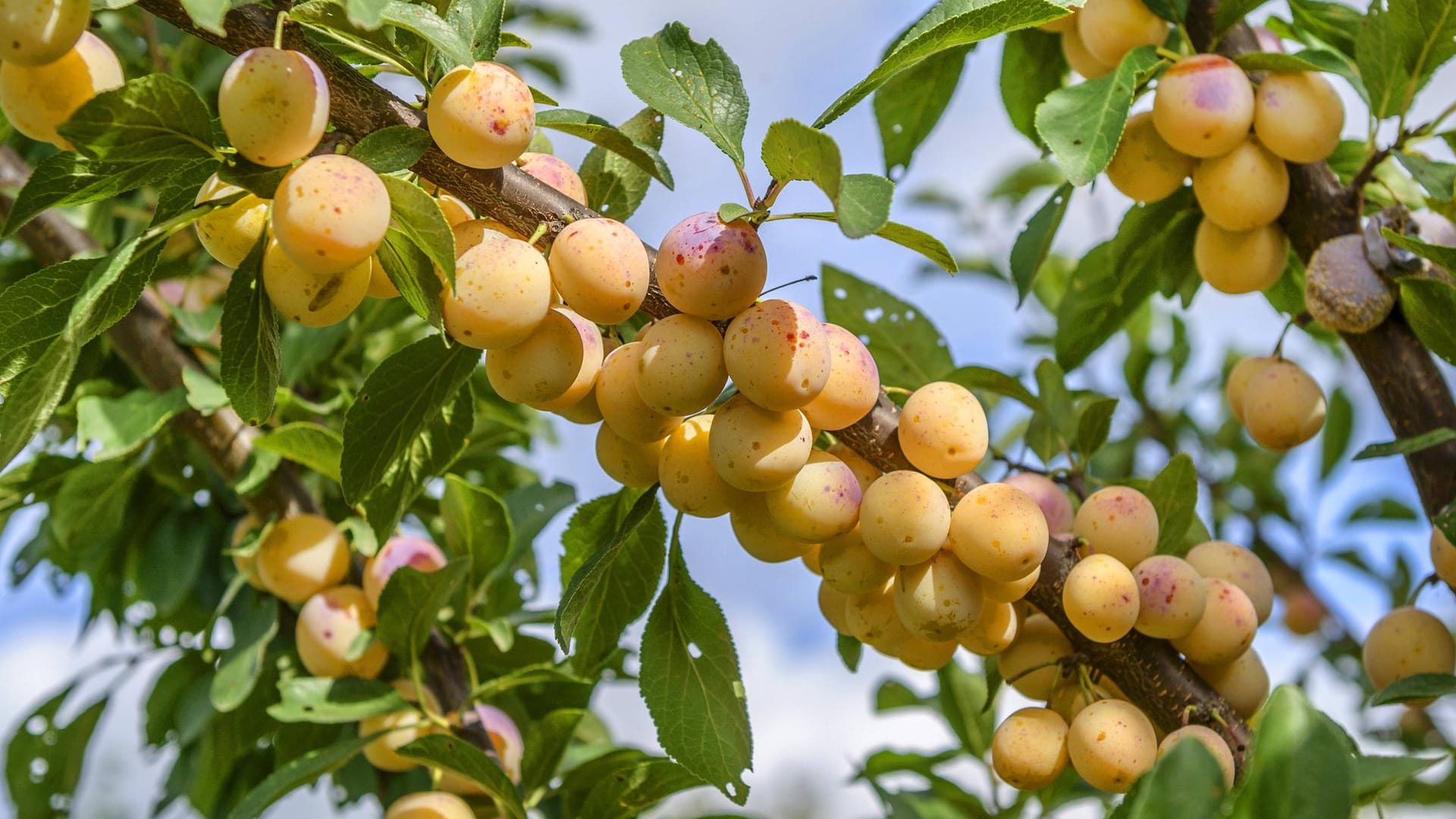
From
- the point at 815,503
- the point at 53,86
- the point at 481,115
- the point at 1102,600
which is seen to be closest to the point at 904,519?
the point at 815,503

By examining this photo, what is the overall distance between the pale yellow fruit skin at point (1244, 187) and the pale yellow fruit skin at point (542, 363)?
665mm

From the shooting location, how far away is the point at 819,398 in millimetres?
853

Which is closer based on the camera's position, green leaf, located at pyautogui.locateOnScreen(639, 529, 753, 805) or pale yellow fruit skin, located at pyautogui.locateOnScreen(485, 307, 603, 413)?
pale yellow fruit skin, located at pyautogui.locateOnScreen(485, 307, 603, 413)

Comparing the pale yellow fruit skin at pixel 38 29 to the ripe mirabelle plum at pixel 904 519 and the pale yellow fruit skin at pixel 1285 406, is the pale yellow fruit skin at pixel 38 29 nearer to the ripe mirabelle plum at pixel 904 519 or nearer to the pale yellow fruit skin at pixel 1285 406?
the ripe mirabelle plum at pixel 904 519

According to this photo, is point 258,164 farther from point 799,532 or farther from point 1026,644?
point 1026,644

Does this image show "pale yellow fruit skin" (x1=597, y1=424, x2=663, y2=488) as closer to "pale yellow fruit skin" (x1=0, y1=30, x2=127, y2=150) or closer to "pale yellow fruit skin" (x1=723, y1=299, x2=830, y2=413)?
"pale yellow fruit skin" (x1=723, y1=299, x2=830, y2=413)

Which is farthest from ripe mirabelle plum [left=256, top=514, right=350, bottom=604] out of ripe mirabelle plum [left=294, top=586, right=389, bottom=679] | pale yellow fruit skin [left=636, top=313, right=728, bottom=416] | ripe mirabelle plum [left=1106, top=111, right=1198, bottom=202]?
ripe mirabelle plum [left=1106, top=111, right=1198, bottom=202]

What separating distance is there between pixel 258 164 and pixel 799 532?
0.42m

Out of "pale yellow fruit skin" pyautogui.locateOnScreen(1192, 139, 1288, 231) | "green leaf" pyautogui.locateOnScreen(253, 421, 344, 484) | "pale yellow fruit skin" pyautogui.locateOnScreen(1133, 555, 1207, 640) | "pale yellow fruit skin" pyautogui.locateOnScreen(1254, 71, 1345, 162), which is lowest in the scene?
"green leaf" pyautogui.locateOnScreen(253, 421, 344, 484)

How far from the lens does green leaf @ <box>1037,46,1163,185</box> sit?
99 centimetres

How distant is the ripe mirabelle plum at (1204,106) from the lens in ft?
3.67

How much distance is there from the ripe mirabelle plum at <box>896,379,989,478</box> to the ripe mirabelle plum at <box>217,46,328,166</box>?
0.43 m

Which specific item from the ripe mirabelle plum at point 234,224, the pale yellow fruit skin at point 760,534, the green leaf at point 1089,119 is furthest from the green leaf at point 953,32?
the ripe mirabelle plum at point 234,224

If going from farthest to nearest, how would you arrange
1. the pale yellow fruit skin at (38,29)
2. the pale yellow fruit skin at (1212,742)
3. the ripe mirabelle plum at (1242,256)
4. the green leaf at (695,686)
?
the ripe mirabelle plum at (1242,256)
the green leaf at (695,686)
the pale yellow fruit skin at (1212,742)
the pale yellow fruit skin at (38,29)
